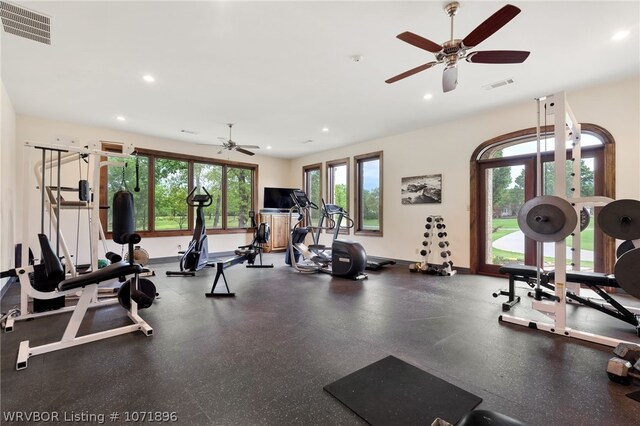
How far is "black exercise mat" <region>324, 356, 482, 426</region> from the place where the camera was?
1673 mm

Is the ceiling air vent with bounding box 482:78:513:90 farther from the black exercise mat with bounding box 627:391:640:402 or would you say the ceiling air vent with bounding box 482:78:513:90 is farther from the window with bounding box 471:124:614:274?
the black exercise mat with bounding box 627:391:640:402

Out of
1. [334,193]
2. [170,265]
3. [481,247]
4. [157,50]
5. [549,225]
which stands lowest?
[170,265]

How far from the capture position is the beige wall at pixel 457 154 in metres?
4.05

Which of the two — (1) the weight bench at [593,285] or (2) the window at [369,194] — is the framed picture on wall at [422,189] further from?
(1) the weight bench at [593,285]

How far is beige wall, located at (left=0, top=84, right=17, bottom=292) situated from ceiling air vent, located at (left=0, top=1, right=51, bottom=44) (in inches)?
74.0

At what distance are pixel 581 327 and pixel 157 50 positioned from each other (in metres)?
5.55

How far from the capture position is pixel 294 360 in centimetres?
231

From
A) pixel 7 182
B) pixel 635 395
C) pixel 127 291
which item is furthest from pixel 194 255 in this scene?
pixel 635 395

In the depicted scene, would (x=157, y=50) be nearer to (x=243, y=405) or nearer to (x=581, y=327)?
(x=243, y=405)

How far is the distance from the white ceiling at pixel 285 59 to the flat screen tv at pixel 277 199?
11.8 feet

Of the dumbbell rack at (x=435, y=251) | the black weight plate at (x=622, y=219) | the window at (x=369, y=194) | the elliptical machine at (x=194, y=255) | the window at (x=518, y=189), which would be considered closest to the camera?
the black weight plate at (x=622, y=219)

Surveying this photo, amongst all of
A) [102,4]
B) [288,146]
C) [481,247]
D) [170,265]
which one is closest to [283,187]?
[288,146]

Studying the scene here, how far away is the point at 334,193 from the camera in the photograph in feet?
28.0

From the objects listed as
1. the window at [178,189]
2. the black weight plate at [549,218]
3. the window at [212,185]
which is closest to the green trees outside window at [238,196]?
the window at [178,189]
